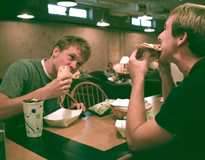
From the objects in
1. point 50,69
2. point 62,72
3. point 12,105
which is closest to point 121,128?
point 62,72

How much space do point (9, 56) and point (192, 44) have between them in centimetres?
741

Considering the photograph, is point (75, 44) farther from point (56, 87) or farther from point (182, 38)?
point (182, 38)

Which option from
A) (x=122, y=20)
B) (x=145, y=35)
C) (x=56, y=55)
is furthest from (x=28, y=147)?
(x=145, y=35)

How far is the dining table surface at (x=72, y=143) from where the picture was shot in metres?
1.01

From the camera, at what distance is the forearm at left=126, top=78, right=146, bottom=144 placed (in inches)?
40.8

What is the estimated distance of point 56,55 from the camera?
5.72 feet

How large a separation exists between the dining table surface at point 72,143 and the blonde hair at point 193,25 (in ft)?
2.16

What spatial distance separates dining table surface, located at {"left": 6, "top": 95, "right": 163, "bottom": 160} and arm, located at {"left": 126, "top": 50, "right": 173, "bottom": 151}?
10 cm

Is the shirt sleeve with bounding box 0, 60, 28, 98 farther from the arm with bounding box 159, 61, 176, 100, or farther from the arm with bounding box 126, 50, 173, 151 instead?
the arm with bounding box 159, 61, 176, 100

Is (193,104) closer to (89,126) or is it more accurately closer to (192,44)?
(192,44)

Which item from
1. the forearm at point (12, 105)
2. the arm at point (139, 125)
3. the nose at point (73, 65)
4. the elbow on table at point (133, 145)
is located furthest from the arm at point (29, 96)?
the elbow on table at point (133, 145)

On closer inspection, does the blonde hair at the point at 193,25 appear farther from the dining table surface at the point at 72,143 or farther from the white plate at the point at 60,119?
the white plate at the point at 60,119

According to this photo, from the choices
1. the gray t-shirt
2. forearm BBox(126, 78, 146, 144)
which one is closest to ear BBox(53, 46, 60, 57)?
the gray t-shirt

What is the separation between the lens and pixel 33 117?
120 cm
